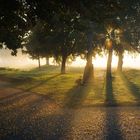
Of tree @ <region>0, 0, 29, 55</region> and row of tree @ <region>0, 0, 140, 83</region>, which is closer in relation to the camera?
tree @ <region>0, 0, 29, 55</region>

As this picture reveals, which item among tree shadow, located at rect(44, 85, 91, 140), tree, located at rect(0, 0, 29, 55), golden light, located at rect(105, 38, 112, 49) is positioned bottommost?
tree shadow, located at rect(44, 85, 91, 140)

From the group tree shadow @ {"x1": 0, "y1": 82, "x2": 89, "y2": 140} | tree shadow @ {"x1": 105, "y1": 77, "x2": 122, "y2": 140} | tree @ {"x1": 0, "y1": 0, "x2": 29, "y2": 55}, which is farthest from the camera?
tree @ {"x1": 0, "y1": 0, "x2": 29, "y2": 55}

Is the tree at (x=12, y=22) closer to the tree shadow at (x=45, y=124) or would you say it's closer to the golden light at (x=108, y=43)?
the tree shadow at (x=45, y=124)

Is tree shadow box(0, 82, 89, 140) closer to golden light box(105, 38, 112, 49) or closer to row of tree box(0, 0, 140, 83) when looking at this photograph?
row of tree box(0, 0, 140, 83)

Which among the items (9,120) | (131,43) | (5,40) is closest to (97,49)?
(131,43)

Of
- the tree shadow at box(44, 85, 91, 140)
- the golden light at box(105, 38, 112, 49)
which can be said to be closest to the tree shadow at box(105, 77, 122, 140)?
the tree shadow at box(44, 85, 91, 140)

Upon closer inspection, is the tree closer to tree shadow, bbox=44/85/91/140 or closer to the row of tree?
the row of tree

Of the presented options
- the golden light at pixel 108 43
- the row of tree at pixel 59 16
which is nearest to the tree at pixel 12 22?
the row of tree at pixel 59 16

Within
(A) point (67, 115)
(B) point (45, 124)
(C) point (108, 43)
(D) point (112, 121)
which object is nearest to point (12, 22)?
(A) point (67, 115)

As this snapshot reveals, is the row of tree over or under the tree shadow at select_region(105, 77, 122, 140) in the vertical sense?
over

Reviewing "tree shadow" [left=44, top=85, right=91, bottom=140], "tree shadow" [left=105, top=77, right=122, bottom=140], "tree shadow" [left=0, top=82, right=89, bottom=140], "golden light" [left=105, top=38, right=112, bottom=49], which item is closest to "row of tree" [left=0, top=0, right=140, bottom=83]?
"golden light" [left=105, top=38, right=112, bottom=49]

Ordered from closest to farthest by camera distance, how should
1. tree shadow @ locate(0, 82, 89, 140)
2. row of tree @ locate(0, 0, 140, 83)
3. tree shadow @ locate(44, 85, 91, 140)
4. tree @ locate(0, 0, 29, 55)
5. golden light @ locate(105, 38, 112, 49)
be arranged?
1. tree shadow @ locate(0, 82, 89, 140)
2. tree shadow @ locate(44, 85, 91, 140)
3. tree @ locate(0, 0, 29, 55)
4. row of tree @ locate(0, 0, 140, 83)
5. golden light @ locate(105, 38, 112, 49)

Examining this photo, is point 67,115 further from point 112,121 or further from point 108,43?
point 108,43

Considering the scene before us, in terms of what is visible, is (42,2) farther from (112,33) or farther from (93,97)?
(112,33)
